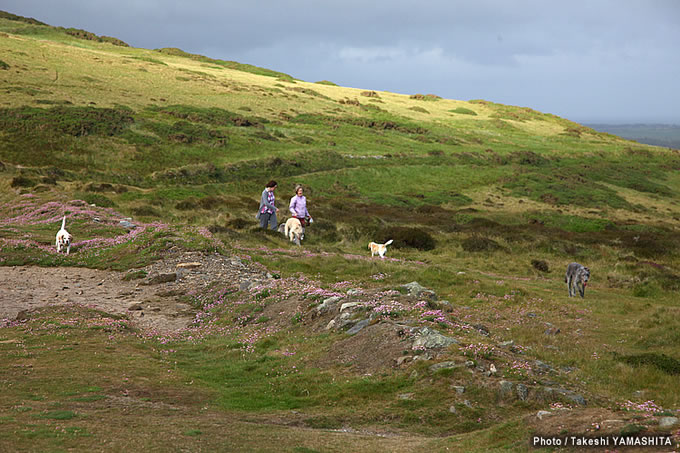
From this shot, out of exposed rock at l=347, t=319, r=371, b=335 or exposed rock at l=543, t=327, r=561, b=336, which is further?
exposed rock at l=543, t=327, r=561, b=336

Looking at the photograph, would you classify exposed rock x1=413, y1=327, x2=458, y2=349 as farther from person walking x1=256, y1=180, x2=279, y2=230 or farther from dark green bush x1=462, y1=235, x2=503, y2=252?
dark green bush x1=462, y1=235, x2=503, y2=252

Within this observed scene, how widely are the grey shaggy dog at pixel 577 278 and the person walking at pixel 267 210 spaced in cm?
1475

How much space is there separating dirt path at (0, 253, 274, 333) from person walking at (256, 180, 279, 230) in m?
6.12

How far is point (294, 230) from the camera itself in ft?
95.1

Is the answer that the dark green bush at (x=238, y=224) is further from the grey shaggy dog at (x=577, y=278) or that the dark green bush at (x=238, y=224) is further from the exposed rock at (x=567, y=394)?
the exposed rock at (x=567, y=394)

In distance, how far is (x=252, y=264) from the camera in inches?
894

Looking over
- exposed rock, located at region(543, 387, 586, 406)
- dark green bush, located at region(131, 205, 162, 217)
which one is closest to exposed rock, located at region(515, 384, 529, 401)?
exposed rock, located at region(543, 387, 586, 406)

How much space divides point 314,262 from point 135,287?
7809mm

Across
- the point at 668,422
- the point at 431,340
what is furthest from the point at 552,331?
the point at 668,422

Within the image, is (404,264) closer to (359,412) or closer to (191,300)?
(191,300)

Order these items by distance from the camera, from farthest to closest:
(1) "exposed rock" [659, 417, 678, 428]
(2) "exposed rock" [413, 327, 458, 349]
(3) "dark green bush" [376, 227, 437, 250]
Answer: (3) "dark green bush" [376, 227, 437, 250], (2) "exposed rock" [413, 327, 458, 349], (1) "exposed rock" [659, 417, 678, 428]

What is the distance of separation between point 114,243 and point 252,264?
7.63 meters

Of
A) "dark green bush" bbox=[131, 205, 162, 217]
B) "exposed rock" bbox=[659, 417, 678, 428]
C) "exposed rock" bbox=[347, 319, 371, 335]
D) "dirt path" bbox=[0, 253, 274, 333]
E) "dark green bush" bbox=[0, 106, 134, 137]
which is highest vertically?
"dark green bush" bbox=[0, 106, 134, 137]

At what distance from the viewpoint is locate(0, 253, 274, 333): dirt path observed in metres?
17.3
